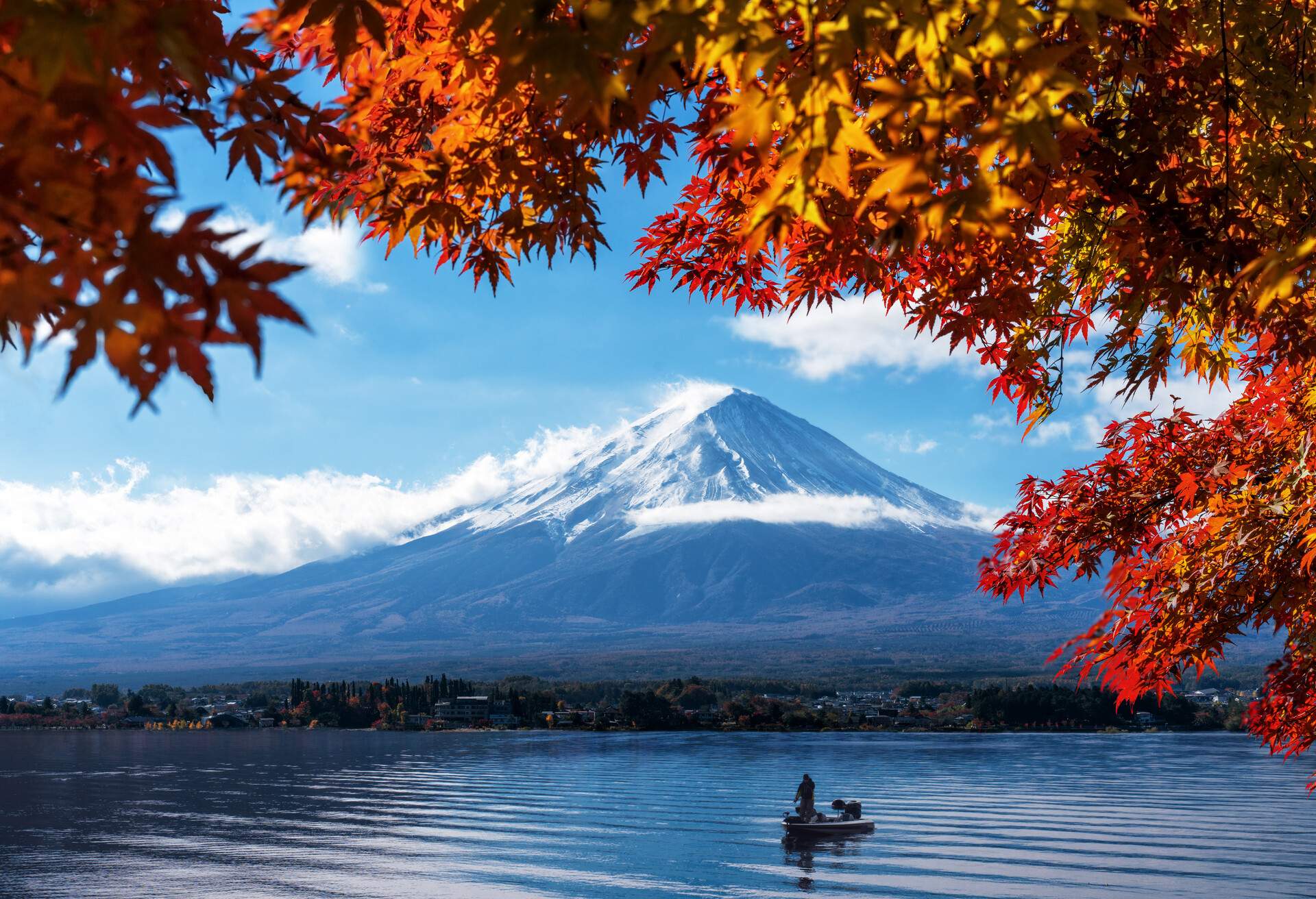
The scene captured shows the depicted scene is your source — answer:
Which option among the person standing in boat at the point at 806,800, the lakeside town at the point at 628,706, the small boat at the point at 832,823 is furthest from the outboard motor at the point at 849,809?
the lakeside town at the point at 628,706

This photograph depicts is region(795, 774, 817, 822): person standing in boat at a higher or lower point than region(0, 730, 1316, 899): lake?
higher

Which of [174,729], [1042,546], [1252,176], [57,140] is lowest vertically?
[174,729]

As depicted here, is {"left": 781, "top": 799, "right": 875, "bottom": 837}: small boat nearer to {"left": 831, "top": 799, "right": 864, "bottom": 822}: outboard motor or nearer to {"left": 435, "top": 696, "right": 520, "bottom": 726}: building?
{"left": 831, "top": 799, "right": 864, "bottom": 822}: outboard motor

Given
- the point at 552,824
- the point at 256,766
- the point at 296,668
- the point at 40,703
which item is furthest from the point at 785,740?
the point at 40,703

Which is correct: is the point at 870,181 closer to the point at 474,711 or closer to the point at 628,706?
the point at 628,706

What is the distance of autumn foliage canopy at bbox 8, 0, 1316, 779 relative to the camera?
220cm

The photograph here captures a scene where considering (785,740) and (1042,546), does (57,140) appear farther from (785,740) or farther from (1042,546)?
(785,740)

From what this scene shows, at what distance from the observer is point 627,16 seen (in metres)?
2.40

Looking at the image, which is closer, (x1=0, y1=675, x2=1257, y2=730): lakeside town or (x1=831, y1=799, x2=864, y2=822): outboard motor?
(x1=831, y1=799, x2=864, y2=822): outboard motor

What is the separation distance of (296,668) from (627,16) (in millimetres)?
205592

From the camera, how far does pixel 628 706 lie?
4889 inches

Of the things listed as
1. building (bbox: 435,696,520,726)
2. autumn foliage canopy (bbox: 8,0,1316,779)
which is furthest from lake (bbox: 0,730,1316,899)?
autumn foliage canopy (bbox: 8,0,1316,779)

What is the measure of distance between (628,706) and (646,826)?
66380mm

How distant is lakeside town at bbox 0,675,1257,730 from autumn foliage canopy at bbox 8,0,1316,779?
115 meters
